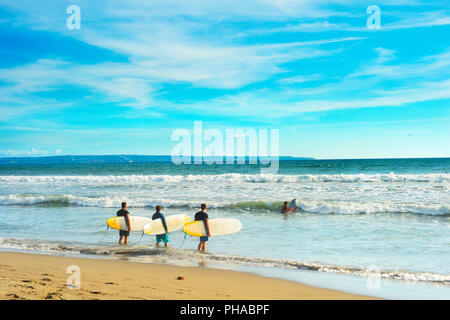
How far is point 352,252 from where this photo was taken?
30.1ft

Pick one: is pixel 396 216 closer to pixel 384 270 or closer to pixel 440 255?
pixel 440 255

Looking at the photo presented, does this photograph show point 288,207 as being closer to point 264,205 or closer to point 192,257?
point 264,205

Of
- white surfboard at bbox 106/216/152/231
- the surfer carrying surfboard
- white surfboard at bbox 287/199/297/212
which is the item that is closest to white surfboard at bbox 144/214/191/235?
white surfboard at bbox 106/216/152/231

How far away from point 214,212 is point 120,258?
26.4 ft

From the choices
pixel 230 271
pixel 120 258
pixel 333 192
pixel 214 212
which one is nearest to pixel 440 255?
pixel 230 271

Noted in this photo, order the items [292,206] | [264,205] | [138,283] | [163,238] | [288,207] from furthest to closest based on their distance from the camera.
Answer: [264,205] < [288,207] < [292,206] < [163,238] < [138,283]

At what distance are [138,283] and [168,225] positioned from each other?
477 cm

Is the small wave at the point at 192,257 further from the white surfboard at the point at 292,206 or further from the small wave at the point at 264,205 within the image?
the white surfboard at the point at 292,206

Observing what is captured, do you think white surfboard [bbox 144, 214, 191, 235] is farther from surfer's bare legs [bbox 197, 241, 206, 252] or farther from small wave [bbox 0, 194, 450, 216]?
small wave [bbox 0, 194, 450, 216]

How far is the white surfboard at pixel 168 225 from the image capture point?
10.7 m

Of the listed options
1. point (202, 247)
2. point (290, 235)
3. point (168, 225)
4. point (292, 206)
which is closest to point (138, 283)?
point (202, 247)

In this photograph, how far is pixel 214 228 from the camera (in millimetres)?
→ 10688

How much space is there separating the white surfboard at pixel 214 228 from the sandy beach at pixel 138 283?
88.0 inches

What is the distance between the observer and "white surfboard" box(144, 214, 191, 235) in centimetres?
1070
